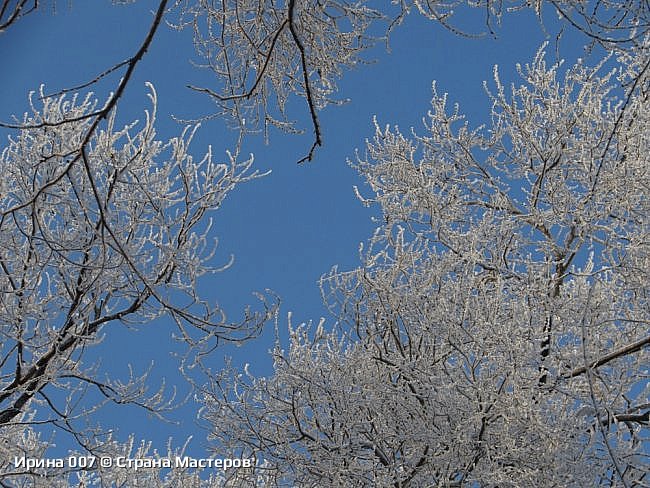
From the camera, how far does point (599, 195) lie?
7484 millimetres

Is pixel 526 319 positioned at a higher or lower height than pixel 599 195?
lower

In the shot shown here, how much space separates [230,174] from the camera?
662 centimetres

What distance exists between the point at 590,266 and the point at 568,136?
69.4 inches

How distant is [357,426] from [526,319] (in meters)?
1.80

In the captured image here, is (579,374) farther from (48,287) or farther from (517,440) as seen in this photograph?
(48,287)

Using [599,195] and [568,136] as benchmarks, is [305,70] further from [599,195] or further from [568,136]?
[568,136]

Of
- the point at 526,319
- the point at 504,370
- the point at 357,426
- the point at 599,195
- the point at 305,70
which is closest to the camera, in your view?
the point at 305,70

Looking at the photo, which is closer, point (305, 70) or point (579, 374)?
point (305, 70)

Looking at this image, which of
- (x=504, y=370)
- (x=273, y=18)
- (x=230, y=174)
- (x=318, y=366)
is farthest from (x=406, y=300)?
(x=273, y=18)

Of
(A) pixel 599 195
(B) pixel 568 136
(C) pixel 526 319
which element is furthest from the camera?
(B) pixel 568 136

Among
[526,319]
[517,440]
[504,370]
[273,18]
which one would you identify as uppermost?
[273,18]

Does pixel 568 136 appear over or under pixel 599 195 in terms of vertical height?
over

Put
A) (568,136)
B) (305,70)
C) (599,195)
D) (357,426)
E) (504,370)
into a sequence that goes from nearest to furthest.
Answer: (305,70) < (504,370) < (357,426) < (599,195) < (568,136)

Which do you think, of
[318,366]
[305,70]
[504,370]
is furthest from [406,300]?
[305,70]
